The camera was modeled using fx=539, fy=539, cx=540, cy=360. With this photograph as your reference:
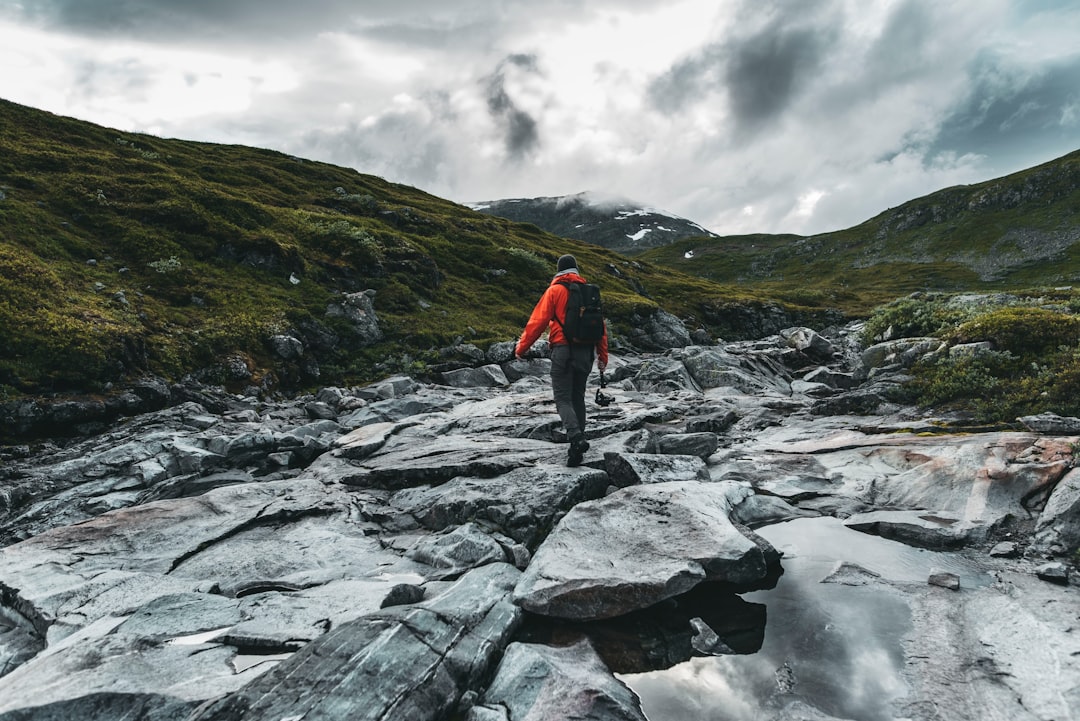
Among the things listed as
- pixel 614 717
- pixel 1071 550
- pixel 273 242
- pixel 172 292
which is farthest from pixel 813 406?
pixel 273 242

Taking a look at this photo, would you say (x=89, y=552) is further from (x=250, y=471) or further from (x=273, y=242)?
(x=273, y=242)

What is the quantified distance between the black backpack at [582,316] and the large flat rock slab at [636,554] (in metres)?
3.41

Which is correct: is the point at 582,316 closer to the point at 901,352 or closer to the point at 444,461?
the point at 444,461

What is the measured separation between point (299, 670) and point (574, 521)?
450cm

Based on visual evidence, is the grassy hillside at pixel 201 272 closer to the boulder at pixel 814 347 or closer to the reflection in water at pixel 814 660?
the boulder at pixel 814 347

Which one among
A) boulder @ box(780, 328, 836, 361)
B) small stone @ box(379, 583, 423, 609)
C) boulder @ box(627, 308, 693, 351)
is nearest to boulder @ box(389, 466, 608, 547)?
small stone @ box(379, 583, 423, 609)

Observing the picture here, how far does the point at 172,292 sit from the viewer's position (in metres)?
25.1

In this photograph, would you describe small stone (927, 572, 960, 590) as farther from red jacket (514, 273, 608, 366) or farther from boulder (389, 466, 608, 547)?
red jacket (514, 273, 608, 366)

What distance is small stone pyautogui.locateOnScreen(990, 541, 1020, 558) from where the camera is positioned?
7.09 meters

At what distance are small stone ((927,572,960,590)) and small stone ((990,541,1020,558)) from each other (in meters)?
0.91

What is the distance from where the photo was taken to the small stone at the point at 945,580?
6.57 meters

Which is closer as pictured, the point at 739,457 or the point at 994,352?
the point at 739,457

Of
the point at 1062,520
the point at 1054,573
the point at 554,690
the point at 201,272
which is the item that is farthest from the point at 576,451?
the point at 201,272

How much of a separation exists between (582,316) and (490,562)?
5421 millimetres
